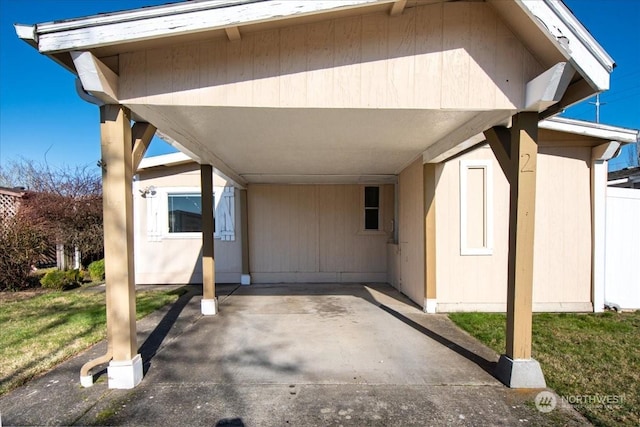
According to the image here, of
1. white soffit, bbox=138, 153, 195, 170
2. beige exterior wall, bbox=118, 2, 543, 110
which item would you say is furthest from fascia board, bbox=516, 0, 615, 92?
white soffit, bbox=138, 153, 195, 170

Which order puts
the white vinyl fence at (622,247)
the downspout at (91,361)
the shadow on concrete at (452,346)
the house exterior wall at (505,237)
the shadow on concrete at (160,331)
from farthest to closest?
the white vinyl fence at (622,247), the house exterior wall at (505,237), the shadow on concrete at (160,331), the shadow on concrete at (452,346), the downspout at (91,361)

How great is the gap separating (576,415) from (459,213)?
3201 millimetres

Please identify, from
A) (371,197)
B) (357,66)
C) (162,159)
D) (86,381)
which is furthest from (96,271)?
(357,66)

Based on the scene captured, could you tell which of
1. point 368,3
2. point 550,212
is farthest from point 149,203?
point 550,212

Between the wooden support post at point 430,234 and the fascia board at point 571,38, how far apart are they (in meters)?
2.66

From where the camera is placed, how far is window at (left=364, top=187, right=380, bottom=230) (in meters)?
8.13

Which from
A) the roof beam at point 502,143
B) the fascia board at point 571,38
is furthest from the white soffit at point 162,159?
the fascia board at point 571,38

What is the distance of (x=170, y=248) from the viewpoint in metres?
7.89

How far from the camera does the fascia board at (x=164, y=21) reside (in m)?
2.40

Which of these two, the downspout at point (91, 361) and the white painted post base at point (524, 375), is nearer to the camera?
the downspout at point (91, 361)

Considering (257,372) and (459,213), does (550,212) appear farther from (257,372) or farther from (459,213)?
(257,372)

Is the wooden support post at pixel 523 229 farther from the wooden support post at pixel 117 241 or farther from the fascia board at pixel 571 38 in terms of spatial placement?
the wooden support post at pixel 117 241

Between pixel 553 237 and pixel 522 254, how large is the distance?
321 centimetres

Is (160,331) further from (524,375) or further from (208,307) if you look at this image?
(524,375)
